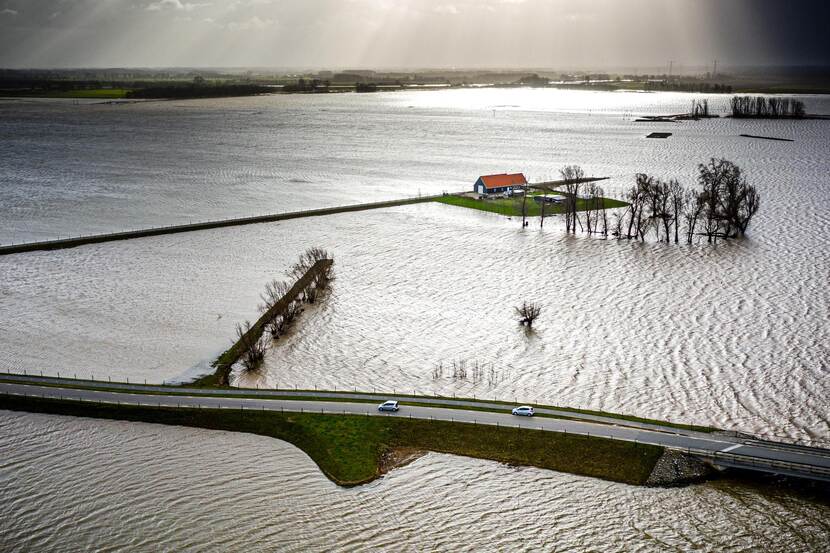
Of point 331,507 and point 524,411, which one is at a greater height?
point 524,411

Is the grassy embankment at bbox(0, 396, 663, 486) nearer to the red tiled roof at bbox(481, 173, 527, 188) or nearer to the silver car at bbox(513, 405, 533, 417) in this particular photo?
the silver car at bbox(513, 405, 533, 417)

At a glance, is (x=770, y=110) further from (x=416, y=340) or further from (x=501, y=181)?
(x=416, y=340)

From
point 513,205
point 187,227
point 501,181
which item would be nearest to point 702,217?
point 513,205

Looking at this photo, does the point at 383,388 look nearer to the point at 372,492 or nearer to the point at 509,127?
the point at 372,492

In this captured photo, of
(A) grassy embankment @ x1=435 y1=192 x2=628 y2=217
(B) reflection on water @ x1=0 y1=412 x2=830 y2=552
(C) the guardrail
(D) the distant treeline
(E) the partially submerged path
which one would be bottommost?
(B) reflection on water @ x1=0 y1=412 x2=830 y2=552

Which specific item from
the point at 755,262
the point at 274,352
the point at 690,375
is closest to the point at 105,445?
the point at 274,352

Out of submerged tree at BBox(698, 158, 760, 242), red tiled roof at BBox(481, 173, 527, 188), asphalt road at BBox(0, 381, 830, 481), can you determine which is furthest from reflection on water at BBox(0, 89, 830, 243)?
asphalt road at BBox(0, 381, 830, 481)

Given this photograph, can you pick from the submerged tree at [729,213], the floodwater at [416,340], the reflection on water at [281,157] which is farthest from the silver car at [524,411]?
the reflection on water at [281,157]
